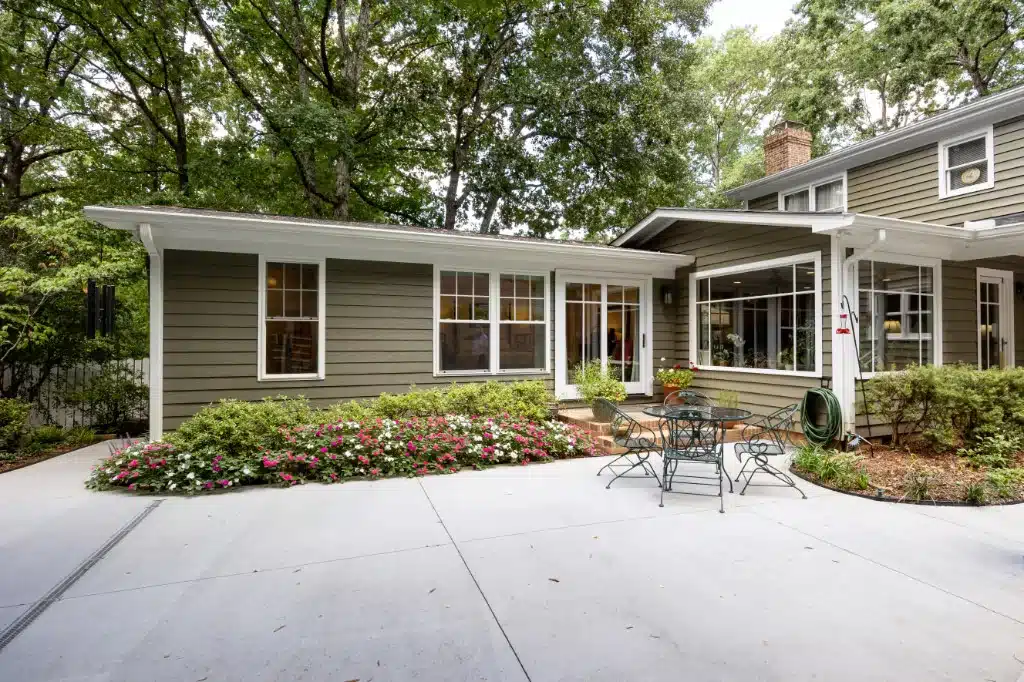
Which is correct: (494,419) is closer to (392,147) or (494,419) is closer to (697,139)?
(392,147)

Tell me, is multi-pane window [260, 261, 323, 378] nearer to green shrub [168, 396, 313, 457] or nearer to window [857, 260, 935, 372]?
green shrub [168, 396, 313, 457]

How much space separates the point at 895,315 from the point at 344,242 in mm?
7547

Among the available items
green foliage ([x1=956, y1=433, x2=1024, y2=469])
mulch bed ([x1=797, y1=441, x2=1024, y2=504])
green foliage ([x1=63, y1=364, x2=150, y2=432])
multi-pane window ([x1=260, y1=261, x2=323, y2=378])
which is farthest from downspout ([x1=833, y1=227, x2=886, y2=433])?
green foliage ([x1=63, y1=364, x2=150, y2=432])

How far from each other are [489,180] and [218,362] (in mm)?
9882

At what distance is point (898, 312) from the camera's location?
698cm

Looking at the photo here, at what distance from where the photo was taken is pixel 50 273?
913 cm

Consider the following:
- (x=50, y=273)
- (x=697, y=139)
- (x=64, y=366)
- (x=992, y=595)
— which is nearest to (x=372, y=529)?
(x=992, y=595)

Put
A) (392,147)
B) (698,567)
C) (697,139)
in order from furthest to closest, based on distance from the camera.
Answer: (697,139) → (392,147) → (698,567)

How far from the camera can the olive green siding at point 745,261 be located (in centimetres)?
669

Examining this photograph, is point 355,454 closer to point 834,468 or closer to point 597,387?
point 597,387

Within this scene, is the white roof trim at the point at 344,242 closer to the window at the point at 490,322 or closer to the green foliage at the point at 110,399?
the window at the point at 490,322

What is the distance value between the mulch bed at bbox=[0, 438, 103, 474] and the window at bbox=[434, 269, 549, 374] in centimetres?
513

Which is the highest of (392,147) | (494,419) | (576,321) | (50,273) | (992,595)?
(392,147)

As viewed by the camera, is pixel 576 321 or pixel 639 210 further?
pixel 639 210
